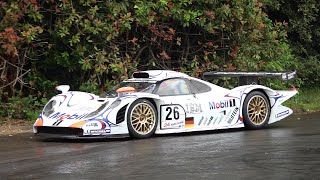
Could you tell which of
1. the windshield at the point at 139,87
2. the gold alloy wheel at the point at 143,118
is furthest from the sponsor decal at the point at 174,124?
the windshield at the point at 139,87

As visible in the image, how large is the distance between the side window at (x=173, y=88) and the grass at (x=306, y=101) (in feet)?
21.0

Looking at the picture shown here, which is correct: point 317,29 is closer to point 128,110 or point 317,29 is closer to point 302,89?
point 302,89

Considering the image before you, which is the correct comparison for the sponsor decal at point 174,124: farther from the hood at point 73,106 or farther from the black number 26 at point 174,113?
the hood at point 73,106

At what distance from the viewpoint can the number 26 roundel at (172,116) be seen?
1223cm

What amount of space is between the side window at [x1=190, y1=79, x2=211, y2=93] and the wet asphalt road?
96 cm

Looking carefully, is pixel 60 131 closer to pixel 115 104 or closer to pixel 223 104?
pixel 115 104

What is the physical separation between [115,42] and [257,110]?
4599 mm

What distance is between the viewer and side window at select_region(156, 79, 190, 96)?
497 inches

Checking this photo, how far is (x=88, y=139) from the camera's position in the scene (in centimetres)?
1202

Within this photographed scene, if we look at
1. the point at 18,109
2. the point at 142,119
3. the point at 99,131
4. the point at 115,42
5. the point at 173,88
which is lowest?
the point at 99,131

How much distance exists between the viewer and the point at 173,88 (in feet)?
42.0

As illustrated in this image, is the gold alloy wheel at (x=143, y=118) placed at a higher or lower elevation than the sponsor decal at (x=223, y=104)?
lower

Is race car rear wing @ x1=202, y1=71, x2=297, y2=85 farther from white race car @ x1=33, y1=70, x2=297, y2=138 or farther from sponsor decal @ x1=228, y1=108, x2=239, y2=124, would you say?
sponsor decal @ x1=228, y1=108, x2=239, y2=124

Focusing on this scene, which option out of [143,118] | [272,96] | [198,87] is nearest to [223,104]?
[198,87]
